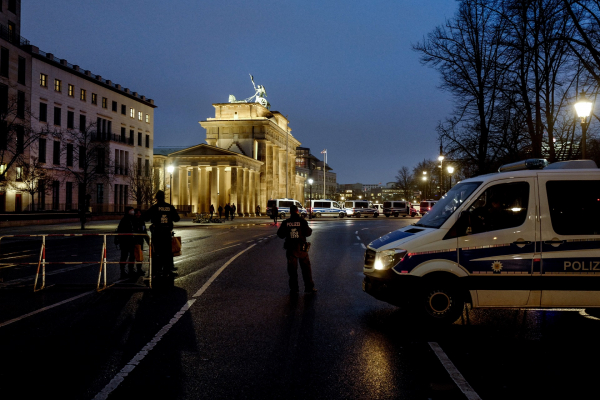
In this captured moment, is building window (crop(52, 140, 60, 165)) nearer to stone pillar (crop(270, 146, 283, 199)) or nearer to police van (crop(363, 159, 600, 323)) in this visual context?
stone pillar (crop(270, 146, 283, 199))

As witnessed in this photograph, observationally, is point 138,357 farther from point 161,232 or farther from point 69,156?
point 69,156

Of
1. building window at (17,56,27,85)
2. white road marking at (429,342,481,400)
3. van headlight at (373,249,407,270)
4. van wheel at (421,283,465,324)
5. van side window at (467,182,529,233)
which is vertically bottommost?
white road marking at (429,342,481,400)

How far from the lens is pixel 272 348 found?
5.93 meters

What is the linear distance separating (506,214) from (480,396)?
3.17 m

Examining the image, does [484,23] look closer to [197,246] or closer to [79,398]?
[197,246]

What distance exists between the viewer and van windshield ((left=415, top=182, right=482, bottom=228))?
7.18 meters

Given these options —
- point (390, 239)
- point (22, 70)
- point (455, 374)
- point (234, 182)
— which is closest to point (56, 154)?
point (22, 70)

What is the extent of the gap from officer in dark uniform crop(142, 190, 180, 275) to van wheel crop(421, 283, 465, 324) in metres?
6.35

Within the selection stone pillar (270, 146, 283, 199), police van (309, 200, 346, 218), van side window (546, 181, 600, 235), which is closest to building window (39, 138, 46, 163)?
police van (309, 200, 346, 218)

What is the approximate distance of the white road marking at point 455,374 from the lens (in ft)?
14.7

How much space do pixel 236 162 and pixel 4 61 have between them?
33.0m

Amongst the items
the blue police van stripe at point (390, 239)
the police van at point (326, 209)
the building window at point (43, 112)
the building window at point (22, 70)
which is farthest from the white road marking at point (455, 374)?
the police van at point (326, 209)

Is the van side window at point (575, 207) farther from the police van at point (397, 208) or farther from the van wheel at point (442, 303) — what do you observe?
the police van at point (397, 208)

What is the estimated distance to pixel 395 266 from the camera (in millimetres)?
6961
